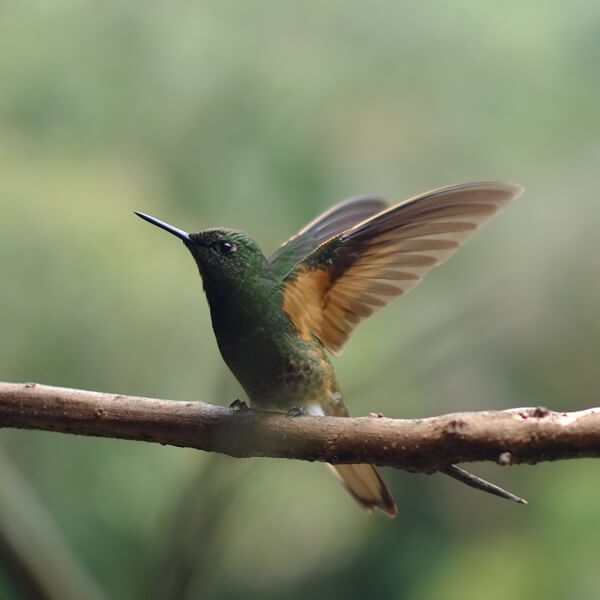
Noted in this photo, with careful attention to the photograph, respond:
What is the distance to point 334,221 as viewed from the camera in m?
2.28

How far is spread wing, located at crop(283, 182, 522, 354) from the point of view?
1.63 metres

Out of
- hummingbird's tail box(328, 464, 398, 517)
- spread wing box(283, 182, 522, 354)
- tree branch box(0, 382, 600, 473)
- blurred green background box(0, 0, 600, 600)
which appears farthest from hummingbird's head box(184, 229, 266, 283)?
blurred green background box(0, 0, 600, 600)

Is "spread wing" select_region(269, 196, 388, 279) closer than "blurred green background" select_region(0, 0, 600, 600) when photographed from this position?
Yes

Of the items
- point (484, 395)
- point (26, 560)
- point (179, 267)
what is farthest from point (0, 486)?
point (484, 395)

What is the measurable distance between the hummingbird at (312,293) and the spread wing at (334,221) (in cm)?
33

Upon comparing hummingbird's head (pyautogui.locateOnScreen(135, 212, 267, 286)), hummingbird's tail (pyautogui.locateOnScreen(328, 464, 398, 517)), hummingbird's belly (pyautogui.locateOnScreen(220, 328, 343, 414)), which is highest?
hummingbird's head (pyautogui.locateOnScreen(135, 212, 267, 286))

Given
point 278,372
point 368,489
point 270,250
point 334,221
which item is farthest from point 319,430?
point 270,250

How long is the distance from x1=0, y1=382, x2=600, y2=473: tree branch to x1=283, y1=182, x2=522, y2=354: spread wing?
381 millimetres

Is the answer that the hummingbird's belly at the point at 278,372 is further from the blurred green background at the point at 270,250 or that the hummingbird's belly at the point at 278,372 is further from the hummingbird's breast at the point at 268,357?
the blurred green background at the point at 270,250

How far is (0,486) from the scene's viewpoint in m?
2.38

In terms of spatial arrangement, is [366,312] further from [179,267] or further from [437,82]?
[437,82]

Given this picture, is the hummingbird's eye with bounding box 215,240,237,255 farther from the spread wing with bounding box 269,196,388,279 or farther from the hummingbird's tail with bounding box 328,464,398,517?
the hummingbird's tail with bounding box 328,464,398,517

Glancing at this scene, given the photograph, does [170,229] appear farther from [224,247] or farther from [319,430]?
[319,430]

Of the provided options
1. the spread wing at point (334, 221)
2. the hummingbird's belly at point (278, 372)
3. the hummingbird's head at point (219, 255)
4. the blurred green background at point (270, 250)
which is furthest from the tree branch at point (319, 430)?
the blurred green background at point (270, 250)
